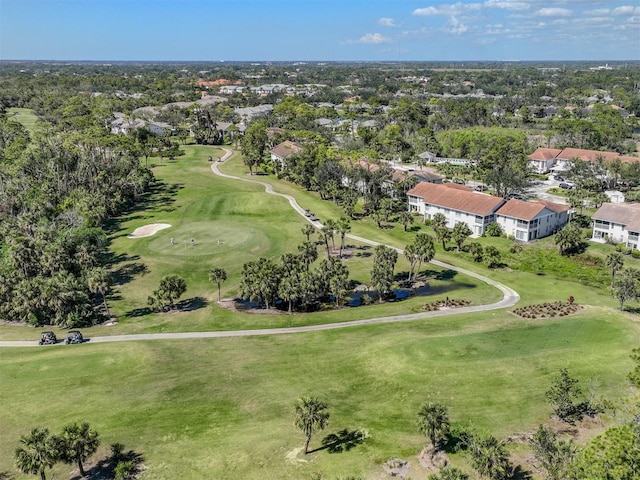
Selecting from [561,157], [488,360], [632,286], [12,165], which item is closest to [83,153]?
[12,165]

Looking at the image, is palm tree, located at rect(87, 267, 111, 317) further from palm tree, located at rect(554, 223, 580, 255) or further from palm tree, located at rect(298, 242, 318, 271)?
palm tree, located at rect(554, 223, 580, 255)

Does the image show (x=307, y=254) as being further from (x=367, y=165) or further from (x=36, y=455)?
(x=367, y=165)

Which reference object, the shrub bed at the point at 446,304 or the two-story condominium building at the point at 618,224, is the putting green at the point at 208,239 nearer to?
the shrub bed at the point at 446,304

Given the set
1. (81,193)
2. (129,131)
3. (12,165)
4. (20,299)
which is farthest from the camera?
(129,131)

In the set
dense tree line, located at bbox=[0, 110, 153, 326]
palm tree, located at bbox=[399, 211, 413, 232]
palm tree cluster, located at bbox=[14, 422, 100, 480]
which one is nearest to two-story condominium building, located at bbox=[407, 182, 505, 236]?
palm tree, located at bbox=[399, 211, 413, 232]

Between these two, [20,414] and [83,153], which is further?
[83,153]

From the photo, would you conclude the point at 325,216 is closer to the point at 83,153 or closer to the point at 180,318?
the point at 180,318

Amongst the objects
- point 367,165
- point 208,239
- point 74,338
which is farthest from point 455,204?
point 74,338
